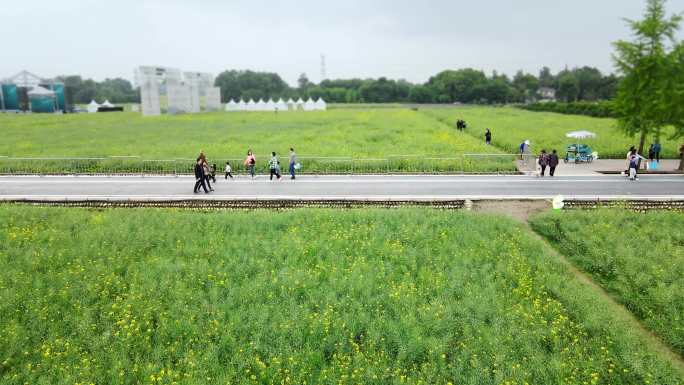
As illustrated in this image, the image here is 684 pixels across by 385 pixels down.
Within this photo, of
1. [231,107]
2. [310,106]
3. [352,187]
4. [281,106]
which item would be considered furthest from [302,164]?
[231,107]

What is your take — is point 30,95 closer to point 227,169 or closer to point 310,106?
point 310,106

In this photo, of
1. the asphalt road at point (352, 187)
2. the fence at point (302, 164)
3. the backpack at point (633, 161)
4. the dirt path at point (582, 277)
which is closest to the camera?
the dirt path at point (582, 277)

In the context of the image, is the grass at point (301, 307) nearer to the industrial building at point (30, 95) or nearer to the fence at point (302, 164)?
the fence at point (302, 164)

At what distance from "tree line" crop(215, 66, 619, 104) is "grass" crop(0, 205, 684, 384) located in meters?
137

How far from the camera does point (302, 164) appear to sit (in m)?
25.2

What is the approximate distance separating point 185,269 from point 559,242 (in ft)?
Result: 37.7

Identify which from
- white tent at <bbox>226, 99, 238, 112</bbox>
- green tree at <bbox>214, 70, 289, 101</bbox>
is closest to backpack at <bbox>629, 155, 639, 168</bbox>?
white tent at <bbox>226, 99, 238, 112</bbox>

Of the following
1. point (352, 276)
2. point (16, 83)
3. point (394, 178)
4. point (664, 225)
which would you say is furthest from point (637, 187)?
point (16, 83)

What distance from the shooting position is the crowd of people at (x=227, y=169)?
63.0ft

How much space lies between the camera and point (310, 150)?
3177cm

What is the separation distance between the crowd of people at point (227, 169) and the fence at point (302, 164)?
59.7 inches

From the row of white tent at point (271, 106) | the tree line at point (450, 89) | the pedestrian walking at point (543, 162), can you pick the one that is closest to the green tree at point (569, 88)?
the tree line at point (450, 89)

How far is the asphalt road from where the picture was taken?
61.4 feet

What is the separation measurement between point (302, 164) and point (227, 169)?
4.57 meters
